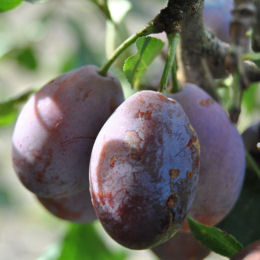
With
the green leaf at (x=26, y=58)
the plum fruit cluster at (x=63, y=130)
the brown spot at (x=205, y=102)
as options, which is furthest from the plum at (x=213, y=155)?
the green leaf at (x=26, y=58)

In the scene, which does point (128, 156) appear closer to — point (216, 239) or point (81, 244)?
point (216, 239)

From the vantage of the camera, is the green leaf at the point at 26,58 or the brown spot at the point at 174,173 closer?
the brown spot at the point at 174,173

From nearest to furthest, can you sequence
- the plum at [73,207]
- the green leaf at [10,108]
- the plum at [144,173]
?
the plum at [144,173], the plum at [73,207], the green leaf at [10,108]

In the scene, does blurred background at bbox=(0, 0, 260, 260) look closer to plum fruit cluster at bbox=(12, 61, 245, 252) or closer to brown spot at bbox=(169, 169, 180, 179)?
plum fruit cluster at bbox=(12, 61, 245, 252)

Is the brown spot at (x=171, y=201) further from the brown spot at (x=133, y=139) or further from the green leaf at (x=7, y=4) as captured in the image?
the green leaf at (x=7, y=4)

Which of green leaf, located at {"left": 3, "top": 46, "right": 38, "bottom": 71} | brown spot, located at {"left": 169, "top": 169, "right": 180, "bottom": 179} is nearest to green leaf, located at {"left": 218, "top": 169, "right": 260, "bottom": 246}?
brown spot, located at {"left": 169, "top": 169, "right": 180, "bottom": 179}

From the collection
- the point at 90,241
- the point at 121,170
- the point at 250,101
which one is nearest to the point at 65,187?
the point at 121,170
